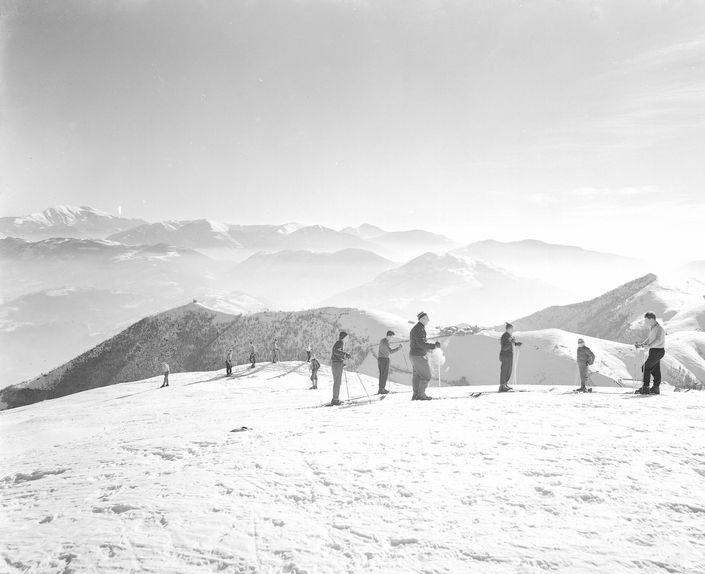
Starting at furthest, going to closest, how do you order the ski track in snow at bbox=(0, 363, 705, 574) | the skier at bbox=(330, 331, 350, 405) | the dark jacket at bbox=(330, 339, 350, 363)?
1. the dark jacket at bbox=(330, 339, 350, 363)
2. the skier at bbox=(330, 331, 350, 405)
3. the ski track in snow at bbox=(0, 363, 705, 574)

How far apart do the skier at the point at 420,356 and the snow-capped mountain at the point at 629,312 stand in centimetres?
4811

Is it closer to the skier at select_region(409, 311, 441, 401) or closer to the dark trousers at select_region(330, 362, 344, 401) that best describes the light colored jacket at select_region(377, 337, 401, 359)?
the dark trousers at select_region(330, 362, 344, 401)

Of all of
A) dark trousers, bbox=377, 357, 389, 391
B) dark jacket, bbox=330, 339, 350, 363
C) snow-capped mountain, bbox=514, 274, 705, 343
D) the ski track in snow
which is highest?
snow-capped mountain, bbox=514, 274, 705, 343

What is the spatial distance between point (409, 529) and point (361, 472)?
1.49 metres

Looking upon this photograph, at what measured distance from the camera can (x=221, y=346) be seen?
4991cm

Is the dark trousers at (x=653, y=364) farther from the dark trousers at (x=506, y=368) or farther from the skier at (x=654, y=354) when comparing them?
the dark trousers at (x=506, y=368)

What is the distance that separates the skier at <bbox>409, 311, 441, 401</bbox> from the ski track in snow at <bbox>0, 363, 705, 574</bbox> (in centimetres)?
322

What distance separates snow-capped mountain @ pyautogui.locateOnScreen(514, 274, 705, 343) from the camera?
51.4 m

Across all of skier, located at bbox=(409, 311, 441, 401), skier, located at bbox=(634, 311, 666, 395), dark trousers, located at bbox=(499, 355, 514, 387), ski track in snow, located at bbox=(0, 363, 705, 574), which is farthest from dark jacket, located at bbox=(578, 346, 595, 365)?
skier, located at bbox=(409, 311, 441, 401)

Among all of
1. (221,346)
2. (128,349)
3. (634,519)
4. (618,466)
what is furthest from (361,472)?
(128,349)

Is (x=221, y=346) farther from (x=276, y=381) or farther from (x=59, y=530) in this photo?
(x=59, y=530)

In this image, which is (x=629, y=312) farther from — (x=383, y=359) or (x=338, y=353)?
(x=338, y=353)

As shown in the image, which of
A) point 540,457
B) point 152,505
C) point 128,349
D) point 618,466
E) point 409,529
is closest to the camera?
point 409,529

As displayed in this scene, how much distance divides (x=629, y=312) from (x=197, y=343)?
200 feet
